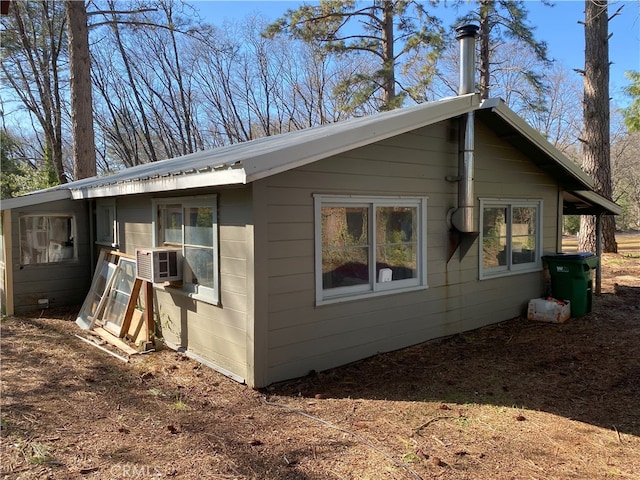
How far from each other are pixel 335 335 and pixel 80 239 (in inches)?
231

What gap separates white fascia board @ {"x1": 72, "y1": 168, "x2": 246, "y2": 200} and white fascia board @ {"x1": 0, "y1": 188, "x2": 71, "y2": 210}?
4.68 feet

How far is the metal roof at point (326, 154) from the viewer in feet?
12.8

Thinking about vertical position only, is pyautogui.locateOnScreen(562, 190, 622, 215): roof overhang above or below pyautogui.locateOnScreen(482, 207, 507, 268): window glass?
above

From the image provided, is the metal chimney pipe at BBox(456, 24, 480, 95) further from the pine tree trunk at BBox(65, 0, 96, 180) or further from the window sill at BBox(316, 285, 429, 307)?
the pine tree trunk at BBox(65, 0, 96, 180)

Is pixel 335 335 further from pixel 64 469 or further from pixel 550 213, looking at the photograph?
pixel 550 213

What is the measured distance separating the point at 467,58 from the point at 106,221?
6.41m

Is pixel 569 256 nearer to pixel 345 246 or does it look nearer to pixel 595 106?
pixel 345 246

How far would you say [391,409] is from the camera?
3.97 metres

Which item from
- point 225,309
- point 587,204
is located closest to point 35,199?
point 225,309

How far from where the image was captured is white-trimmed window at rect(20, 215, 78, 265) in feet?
26.1

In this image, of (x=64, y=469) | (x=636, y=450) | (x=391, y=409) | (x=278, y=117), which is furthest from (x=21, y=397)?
(x=278, y=117)

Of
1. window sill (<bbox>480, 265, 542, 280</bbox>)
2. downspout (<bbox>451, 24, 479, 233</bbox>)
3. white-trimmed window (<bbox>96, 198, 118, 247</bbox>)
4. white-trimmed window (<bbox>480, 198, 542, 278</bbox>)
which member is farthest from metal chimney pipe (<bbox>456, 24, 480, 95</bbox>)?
white-trimmed window (<bbox>96, 198, 118, 247</bbox>)

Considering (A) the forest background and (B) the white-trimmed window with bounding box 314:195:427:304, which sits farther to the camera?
(A) the forest background

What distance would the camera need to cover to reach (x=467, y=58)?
594 cm
